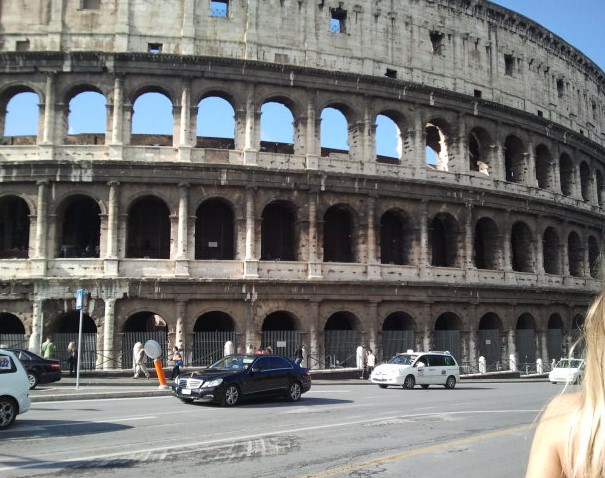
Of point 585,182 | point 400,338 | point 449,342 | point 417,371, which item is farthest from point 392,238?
point 585,182

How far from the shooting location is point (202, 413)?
43.5 ft

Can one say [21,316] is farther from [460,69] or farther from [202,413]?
[460,69]

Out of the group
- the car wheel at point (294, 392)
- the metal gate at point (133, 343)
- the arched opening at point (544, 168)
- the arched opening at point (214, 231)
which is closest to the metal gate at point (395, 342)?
the arched opening at point (214, 231)

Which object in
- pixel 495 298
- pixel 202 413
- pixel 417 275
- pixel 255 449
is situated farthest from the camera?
pixel 495 298

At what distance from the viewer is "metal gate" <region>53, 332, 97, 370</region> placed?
2389 cm

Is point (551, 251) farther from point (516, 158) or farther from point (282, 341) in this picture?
point (282, 341)

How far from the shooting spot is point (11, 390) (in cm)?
1131

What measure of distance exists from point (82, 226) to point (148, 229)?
303 centimetres

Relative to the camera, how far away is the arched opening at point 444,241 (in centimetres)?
3084

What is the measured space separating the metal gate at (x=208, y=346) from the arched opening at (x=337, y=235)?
647cm

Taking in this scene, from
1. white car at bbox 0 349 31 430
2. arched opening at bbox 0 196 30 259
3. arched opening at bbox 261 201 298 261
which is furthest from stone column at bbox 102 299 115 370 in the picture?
white car at bbox 0 349 31 430

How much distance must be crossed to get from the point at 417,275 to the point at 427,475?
21.5 metres

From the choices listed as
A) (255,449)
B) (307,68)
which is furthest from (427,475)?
(307,68)

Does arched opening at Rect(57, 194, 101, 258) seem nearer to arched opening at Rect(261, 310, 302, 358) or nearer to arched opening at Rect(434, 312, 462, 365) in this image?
arched opening at Rect(261, 310, 302, 358)
